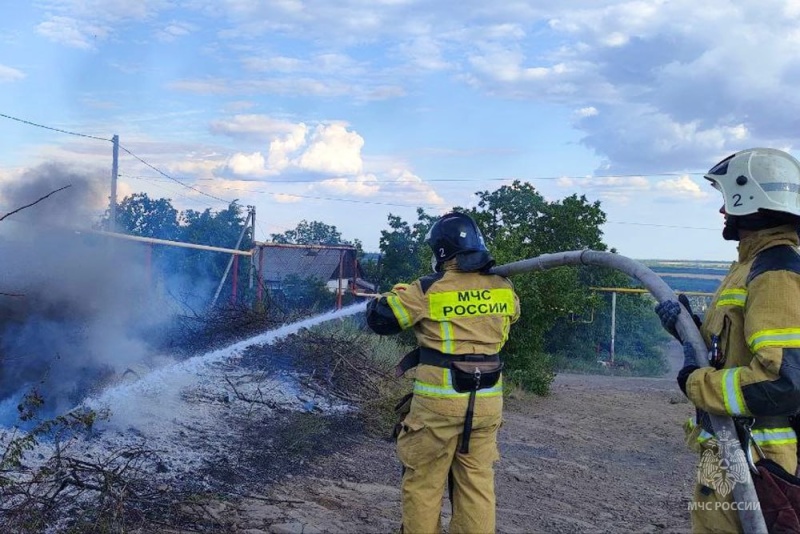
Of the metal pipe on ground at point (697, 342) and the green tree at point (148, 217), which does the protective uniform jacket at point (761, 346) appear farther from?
the green tree at point (148, 217)

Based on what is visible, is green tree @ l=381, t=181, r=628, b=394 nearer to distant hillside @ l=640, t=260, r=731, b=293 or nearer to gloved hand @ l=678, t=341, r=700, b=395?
distant hillside @ l=640, t=260, r=731, b=293

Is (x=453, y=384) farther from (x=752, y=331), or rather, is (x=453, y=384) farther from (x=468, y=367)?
(x=752, y=331)

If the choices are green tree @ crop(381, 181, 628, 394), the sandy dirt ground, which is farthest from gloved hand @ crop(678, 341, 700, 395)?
green tree @ crop(381, 181, 628, 394)

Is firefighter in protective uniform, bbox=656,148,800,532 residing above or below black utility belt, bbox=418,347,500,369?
above

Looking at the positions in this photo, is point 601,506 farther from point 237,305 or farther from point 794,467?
point 237,305

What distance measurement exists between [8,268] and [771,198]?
846cm

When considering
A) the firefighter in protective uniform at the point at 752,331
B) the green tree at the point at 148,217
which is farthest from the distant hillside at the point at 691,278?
the green tree at the point at 148,217

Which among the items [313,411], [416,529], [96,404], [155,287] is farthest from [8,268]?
[416,529]

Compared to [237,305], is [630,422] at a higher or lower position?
lower

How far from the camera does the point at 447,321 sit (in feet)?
12.2

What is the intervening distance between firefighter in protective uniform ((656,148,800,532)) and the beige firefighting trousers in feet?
3.76

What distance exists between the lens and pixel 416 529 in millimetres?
3559

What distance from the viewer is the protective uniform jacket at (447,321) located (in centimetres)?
365

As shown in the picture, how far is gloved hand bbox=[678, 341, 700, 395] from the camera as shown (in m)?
2.68
